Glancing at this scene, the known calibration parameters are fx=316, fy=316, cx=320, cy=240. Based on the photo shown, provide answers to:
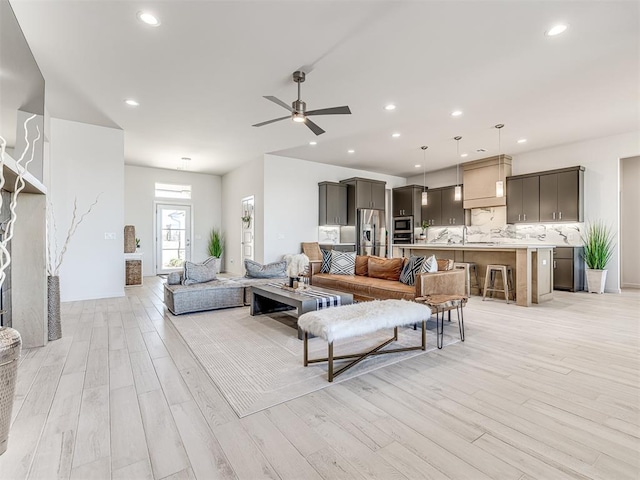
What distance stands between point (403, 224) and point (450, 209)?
1421mm

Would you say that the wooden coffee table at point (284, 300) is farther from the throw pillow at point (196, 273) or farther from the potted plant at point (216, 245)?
the potted plant at point (216, 245)

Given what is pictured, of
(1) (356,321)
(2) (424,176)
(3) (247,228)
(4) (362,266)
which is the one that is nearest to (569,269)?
(4) (362,266)

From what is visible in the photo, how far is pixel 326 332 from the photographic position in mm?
2285

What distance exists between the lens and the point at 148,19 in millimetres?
2717

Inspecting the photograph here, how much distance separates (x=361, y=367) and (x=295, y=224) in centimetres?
542

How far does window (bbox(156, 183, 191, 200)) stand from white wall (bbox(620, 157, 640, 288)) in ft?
35.5

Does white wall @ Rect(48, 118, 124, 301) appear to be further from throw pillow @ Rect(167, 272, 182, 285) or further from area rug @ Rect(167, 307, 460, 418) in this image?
area rug @ Rect(167, 307, 460, 418)

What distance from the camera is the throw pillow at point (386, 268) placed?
4684 millimetres

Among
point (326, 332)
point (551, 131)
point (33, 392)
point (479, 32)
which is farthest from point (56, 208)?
point (551, 131)

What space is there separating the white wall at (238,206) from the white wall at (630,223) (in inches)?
312

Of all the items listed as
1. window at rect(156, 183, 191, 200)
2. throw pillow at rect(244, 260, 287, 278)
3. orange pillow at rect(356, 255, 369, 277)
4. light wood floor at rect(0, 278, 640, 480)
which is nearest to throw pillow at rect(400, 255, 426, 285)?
orange pillow at rect(356, 255, 369, 277)

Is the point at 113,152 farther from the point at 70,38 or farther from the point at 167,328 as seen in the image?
the point at 167,328

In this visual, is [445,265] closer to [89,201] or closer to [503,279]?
[503,279]

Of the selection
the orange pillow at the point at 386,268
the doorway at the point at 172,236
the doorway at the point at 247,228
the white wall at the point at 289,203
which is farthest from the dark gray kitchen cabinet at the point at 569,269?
the doorway at the point at 172,236
